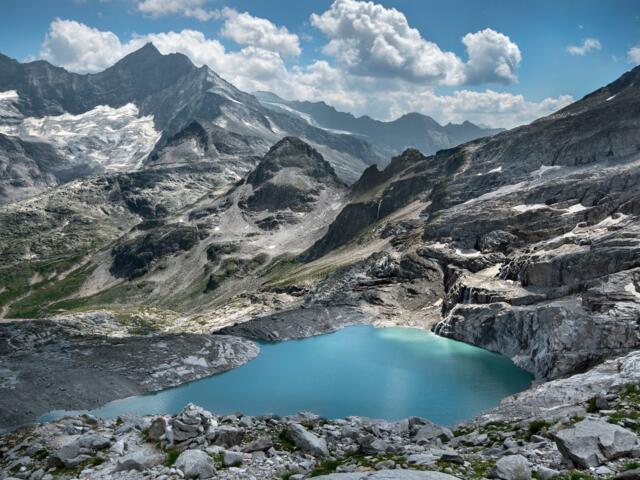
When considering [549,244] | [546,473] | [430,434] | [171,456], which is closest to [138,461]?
[171,456]

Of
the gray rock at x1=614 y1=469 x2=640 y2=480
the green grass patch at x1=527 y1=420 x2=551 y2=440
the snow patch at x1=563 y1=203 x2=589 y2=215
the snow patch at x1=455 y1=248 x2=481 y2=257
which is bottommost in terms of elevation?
the green grass patch at x1=527 y1=420 x2=551 y2=440

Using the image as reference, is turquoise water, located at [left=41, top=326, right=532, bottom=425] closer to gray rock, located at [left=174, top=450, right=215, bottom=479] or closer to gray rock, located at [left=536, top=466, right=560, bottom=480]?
gray rock, located at [left=174, top=450, right=215, bottom=479]

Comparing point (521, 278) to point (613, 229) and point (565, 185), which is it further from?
point (565, 185)

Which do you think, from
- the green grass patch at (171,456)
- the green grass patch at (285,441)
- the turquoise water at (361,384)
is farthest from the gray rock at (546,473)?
the turquoise water at (361,384)

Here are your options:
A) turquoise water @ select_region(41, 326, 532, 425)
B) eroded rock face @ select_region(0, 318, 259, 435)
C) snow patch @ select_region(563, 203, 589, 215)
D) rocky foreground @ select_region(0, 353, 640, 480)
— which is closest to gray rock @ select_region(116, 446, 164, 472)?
rocky foreground @ select_region(0, 353, 640, 480)

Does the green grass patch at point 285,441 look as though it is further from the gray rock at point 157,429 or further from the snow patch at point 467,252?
the snow patch at point 467,252

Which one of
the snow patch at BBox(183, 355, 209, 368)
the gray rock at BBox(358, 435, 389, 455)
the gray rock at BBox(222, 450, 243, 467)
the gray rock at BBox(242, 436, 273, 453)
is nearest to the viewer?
the gray rock at BBox(222, 450, 243, 467)
